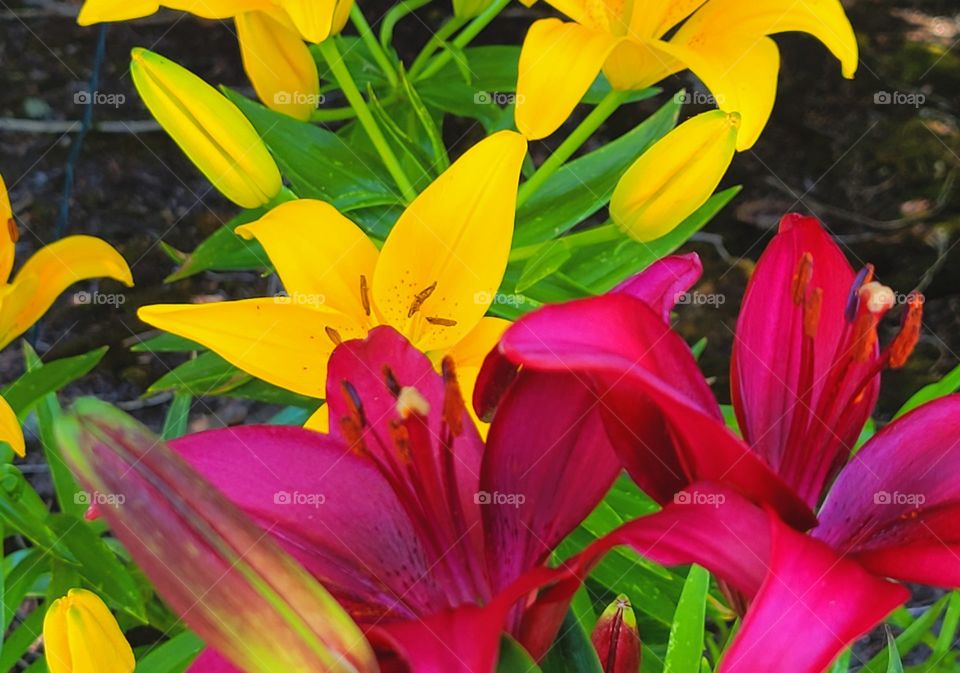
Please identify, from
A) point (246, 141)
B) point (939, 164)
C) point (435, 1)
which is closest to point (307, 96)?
point (246, 141)

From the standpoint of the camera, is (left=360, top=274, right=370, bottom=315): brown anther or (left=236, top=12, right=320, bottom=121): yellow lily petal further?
(left=236, top=12, right=320, bottom=121): yellow lily petal

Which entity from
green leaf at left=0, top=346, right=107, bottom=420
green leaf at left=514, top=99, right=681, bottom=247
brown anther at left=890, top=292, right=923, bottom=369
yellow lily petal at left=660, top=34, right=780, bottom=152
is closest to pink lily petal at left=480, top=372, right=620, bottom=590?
brown anther at left=890, top=292, right=923, bottom=369

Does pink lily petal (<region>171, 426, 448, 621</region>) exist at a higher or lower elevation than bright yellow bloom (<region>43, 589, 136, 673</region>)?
higher

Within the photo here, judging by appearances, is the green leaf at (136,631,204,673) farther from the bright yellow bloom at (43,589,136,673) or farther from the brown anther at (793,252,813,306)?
the brown anther at (793,252,813,306)

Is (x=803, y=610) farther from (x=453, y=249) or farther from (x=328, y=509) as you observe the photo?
(x=453, y=249)

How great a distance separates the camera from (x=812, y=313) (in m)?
0.41

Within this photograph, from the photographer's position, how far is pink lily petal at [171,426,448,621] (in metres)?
0.37

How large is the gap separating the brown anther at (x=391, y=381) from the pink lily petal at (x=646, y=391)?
6cm

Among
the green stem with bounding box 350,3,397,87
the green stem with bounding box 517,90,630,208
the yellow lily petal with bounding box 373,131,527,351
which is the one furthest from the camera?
the green stem with bounding box 350,3,397,87

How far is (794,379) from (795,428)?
2 cm

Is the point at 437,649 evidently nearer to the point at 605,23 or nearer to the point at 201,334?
the point at 201,334

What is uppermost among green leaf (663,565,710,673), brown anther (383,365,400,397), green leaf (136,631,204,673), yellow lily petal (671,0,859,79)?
yellow lily petal (671,0,859,79)

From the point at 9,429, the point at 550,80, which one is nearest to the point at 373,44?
the point at 550,80

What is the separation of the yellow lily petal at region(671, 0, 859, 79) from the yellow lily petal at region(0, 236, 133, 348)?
0.38m
